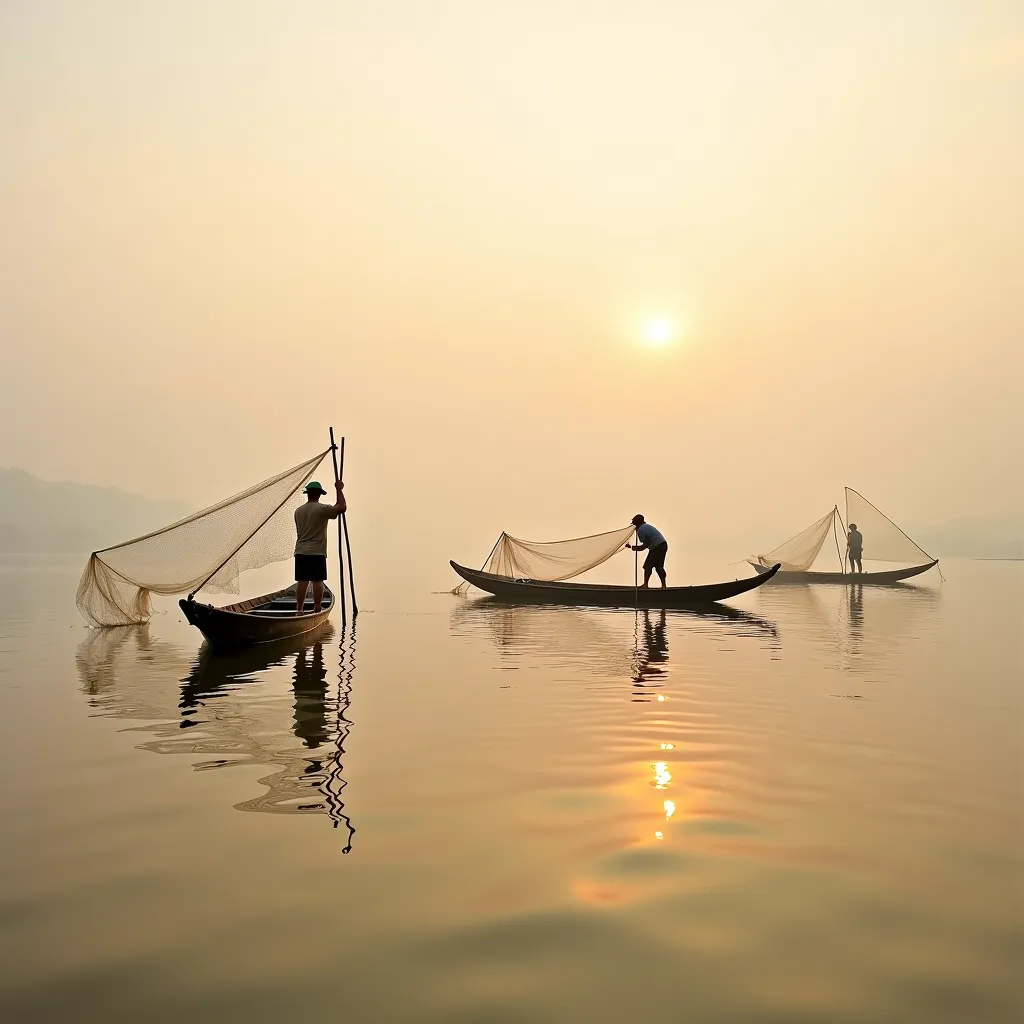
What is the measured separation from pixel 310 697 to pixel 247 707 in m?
1.08

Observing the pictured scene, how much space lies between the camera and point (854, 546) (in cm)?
4825

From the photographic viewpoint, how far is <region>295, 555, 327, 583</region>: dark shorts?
18109mm

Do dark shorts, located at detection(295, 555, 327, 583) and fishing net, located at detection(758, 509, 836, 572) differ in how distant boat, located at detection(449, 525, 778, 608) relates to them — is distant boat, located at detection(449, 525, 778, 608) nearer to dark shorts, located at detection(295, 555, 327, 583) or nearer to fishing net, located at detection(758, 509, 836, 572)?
dark shorts, located at detection(295, 555, 327, 583)

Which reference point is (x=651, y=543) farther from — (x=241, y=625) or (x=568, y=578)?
(x=241, y=625)

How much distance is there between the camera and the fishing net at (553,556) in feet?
98.3

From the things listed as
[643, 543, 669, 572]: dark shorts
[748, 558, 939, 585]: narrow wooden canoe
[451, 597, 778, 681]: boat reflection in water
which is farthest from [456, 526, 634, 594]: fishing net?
[748, 558, 939, 585]: narrow wooden canoe

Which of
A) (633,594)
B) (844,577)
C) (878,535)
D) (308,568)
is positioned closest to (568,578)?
(633,594)

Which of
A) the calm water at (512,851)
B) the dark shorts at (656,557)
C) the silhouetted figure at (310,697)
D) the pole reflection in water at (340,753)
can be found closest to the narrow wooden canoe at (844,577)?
the dark shorts at (656,557)

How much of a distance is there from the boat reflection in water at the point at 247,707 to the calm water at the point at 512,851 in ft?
0.21

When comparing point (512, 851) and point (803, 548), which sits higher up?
point (803, 548)

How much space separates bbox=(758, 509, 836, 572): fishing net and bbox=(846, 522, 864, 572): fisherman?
1.29 metres

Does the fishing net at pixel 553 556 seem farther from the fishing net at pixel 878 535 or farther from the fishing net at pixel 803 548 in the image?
the fishing net at pixel 878 535

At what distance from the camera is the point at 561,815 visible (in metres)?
6.63

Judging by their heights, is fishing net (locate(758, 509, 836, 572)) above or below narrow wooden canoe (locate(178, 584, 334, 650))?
above
